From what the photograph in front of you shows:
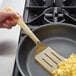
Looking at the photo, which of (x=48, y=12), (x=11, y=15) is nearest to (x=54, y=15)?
(x=48, y=12)

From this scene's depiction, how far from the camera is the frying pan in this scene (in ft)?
2.45

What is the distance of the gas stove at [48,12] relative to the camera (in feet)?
2.81

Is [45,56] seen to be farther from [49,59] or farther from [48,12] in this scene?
[48,12]

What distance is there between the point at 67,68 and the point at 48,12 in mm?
304

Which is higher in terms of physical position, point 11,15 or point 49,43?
point 11,15

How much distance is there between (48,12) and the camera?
2.93 ft

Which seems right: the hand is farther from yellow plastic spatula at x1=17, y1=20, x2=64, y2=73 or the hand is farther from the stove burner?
the stove burner

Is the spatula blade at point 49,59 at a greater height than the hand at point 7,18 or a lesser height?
lesser

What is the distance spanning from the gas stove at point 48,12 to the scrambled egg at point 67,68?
0.64 ft

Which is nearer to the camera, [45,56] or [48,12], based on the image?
[45,56]

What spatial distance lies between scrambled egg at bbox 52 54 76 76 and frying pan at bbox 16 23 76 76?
0.06 meters

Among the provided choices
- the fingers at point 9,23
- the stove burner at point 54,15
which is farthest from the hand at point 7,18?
the stove burner at point 54,15

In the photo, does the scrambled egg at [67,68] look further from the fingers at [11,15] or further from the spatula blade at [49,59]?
the fingers at [11,15]

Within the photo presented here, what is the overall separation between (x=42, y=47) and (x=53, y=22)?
0.13 metres
